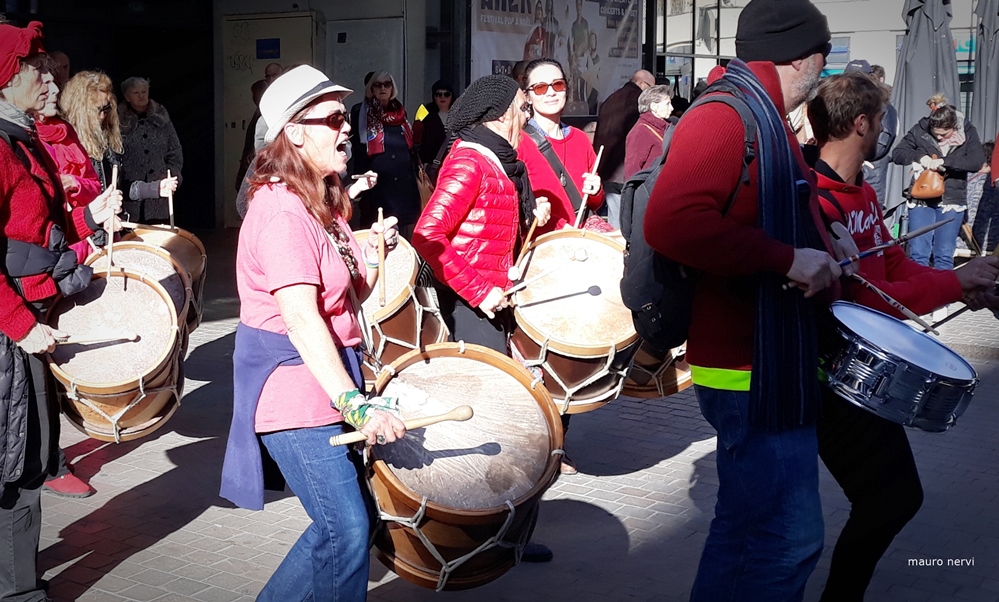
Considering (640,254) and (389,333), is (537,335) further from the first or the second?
(640,254)

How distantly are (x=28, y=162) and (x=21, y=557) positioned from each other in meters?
1.32

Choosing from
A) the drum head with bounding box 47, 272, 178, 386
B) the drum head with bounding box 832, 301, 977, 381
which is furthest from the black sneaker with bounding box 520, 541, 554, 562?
the drum head with bounding box 832, 301, 977, 381

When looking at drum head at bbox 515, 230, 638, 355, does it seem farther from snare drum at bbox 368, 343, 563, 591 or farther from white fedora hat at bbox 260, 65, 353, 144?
white fedora hat at bbox 260, 65, 353, 144

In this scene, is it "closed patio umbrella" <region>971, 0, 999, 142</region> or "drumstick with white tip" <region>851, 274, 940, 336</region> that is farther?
"closed patio umbrella" <region>971, 0, 999, 142</region>

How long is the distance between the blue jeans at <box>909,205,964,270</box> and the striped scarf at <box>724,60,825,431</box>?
28.1 ft

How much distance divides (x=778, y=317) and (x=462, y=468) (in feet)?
3.21

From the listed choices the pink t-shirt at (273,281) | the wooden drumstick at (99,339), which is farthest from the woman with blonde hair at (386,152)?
the pink t-shirt at (273,281)

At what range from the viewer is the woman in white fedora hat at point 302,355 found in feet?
9.31

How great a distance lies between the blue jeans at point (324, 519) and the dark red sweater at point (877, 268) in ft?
4.81

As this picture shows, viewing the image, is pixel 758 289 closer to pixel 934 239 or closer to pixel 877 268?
pixel 877 268

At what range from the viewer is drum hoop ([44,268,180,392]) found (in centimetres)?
421

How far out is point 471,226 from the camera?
14.7 feet

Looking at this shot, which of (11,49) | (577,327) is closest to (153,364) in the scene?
(11,49)

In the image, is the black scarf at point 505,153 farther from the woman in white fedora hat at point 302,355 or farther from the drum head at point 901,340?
the drum head at point 901,340
